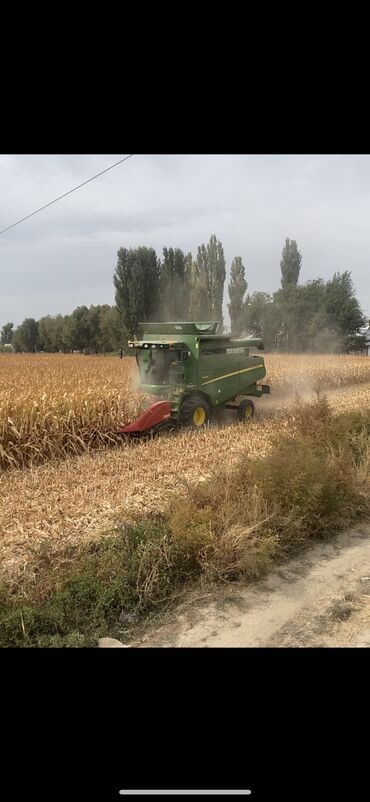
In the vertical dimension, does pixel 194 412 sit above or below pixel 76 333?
below

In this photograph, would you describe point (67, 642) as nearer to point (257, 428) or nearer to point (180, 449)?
point (180, 449)

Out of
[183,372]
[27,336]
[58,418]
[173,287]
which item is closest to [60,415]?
[58,418]

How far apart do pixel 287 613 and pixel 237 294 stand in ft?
23.5

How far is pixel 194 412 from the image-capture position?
830 cm

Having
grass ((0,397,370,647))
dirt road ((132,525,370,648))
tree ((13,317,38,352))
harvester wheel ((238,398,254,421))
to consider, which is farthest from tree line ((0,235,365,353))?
tree ((13,317,38,352))

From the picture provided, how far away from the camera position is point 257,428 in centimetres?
849

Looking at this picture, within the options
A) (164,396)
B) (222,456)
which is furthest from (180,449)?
(164,396)

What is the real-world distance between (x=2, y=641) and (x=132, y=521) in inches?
56.2

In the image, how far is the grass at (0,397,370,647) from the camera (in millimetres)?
2986

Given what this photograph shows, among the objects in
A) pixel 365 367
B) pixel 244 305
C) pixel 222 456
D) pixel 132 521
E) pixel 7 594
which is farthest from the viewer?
pixel 365 367

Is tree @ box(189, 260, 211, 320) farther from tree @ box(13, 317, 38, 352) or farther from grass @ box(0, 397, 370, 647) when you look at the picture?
tree @ box(13, 317, 38, 352)

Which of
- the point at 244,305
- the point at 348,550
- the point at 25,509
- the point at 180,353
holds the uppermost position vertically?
the point at 244,305

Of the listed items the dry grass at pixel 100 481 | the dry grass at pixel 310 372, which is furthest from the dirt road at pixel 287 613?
A: the dry grass at pixel 310 372

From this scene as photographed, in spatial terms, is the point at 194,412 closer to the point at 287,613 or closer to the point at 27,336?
the point at 287,613
